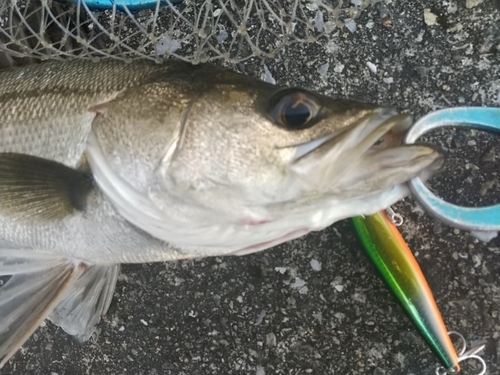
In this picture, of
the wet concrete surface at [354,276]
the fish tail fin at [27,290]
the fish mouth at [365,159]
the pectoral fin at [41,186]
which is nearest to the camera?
the fish mouth at [365,159]

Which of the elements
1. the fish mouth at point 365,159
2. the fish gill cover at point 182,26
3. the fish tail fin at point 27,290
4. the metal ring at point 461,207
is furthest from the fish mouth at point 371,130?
the fish tail fin at point 27,290

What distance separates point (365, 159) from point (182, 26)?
2.96ft

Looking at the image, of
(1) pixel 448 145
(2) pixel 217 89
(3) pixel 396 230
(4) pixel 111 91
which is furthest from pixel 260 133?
(1) pixel 448 145

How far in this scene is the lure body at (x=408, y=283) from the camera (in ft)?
4.58

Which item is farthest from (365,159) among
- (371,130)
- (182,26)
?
(182,26)

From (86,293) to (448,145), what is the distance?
3.59ft

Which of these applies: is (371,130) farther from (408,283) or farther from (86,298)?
(86,298)

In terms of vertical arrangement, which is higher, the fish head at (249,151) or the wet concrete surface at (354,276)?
the fish head at (249,151)

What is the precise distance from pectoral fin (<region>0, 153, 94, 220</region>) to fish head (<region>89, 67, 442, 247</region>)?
0.07m

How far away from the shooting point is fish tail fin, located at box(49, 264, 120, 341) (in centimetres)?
155

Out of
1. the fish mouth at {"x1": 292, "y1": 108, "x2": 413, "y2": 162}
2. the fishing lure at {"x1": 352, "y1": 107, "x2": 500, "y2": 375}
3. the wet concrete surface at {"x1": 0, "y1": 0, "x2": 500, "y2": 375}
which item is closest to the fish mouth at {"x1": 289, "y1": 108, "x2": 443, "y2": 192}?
the fish mouth at {"x1": 292, "y1": 108, "x2": 413, "y2": 162}

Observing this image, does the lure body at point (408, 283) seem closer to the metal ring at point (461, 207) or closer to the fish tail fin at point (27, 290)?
the metal ring at point (461, 207)

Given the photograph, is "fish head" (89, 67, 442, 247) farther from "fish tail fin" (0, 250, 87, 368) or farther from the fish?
"fish tail fin" (0, 250, 87, 368)

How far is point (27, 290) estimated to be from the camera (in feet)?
A: 4.69
